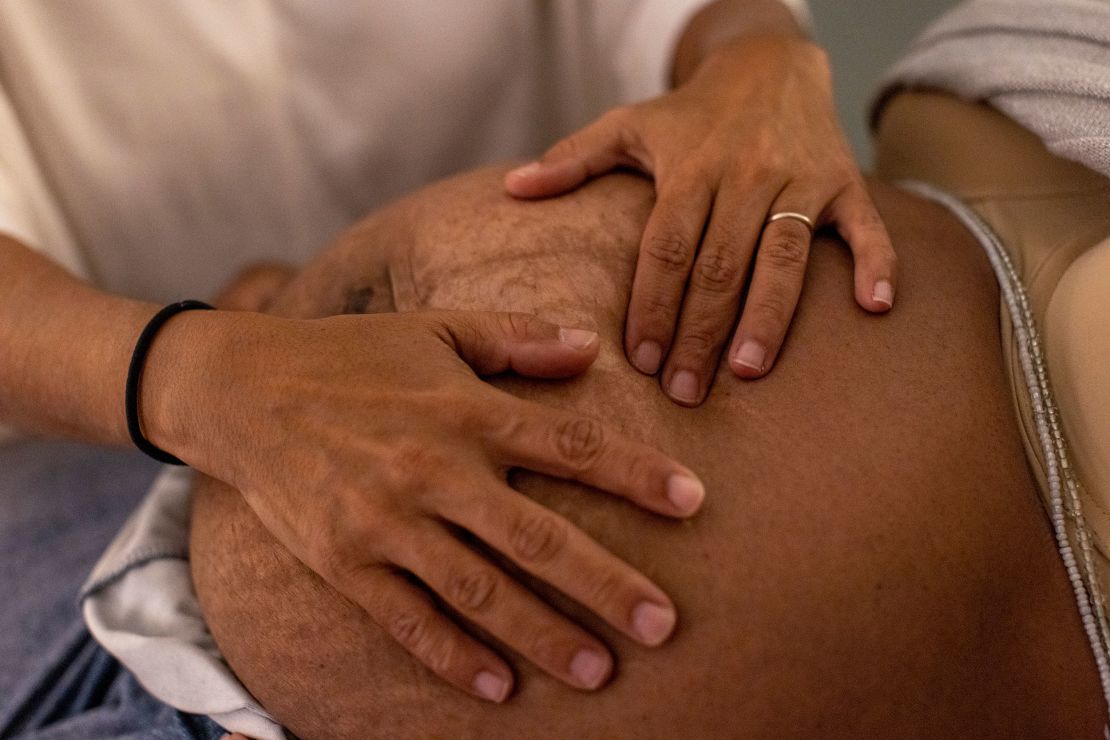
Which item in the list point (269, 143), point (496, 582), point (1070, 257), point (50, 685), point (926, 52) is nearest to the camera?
point (496, 582)

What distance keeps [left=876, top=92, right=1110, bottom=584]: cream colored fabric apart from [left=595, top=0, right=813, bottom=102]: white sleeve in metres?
0.29

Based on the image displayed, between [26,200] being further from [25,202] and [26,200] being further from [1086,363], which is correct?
[1086,363]

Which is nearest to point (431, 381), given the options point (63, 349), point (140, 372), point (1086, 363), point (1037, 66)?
point (140, 372)

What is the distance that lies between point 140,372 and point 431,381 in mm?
270

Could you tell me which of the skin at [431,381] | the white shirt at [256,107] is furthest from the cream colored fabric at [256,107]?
the skin at [431,381]

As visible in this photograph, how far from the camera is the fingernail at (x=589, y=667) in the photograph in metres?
0.57

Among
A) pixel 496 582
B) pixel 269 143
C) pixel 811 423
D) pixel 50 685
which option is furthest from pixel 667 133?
pixel 50 685

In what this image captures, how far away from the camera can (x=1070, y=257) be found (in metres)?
0.74

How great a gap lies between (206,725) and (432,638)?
290mm

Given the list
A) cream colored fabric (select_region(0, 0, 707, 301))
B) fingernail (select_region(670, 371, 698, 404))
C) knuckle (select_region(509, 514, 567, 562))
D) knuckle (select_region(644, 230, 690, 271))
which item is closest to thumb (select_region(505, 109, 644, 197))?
knuckle (select_region(644, 230, 690, 271))

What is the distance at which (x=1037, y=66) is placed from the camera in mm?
803

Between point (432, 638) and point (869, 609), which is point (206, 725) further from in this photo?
point (869, 609)

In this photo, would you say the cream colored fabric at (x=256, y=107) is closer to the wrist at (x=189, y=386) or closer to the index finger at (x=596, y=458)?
the wrist at (x=189, y=386)

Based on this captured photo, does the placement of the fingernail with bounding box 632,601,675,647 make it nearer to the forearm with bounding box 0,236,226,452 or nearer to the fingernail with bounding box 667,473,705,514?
the fingernail with bounding box 667,473,705,514
